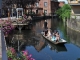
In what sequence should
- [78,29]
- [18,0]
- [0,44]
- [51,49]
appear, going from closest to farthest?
[0,44] < [51,49] < [78,29] < [18,0]

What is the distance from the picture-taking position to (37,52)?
20.7 meters

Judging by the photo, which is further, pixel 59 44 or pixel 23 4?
pixel 23 4

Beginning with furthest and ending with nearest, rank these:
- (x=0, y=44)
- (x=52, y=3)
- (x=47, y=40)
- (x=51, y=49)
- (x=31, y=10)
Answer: (x=52, y=3)
(x=31, y=10)
(x=47, y=40)
(x=51, y=49)
(x=0, y=44)

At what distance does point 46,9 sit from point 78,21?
47.9m

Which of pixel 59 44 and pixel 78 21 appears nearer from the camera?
pixel 59 44

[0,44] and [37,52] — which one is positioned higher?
[0,44]

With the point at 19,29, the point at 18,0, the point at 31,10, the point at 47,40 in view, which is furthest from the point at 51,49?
the point at 31,10

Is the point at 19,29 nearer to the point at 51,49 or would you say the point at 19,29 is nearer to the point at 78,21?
the point at 78,21

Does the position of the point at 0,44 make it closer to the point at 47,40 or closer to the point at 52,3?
the point at 47,40

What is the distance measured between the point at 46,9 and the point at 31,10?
7.06 metres

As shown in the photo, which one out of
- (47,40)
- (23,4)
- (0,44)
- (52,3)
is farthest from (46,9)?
(0,44)

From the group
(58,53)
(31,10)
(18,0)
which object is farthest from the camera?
(31,10)

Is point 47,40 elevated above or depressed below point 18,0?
below

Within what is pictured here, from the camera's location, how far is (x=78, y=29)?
35.5 m
